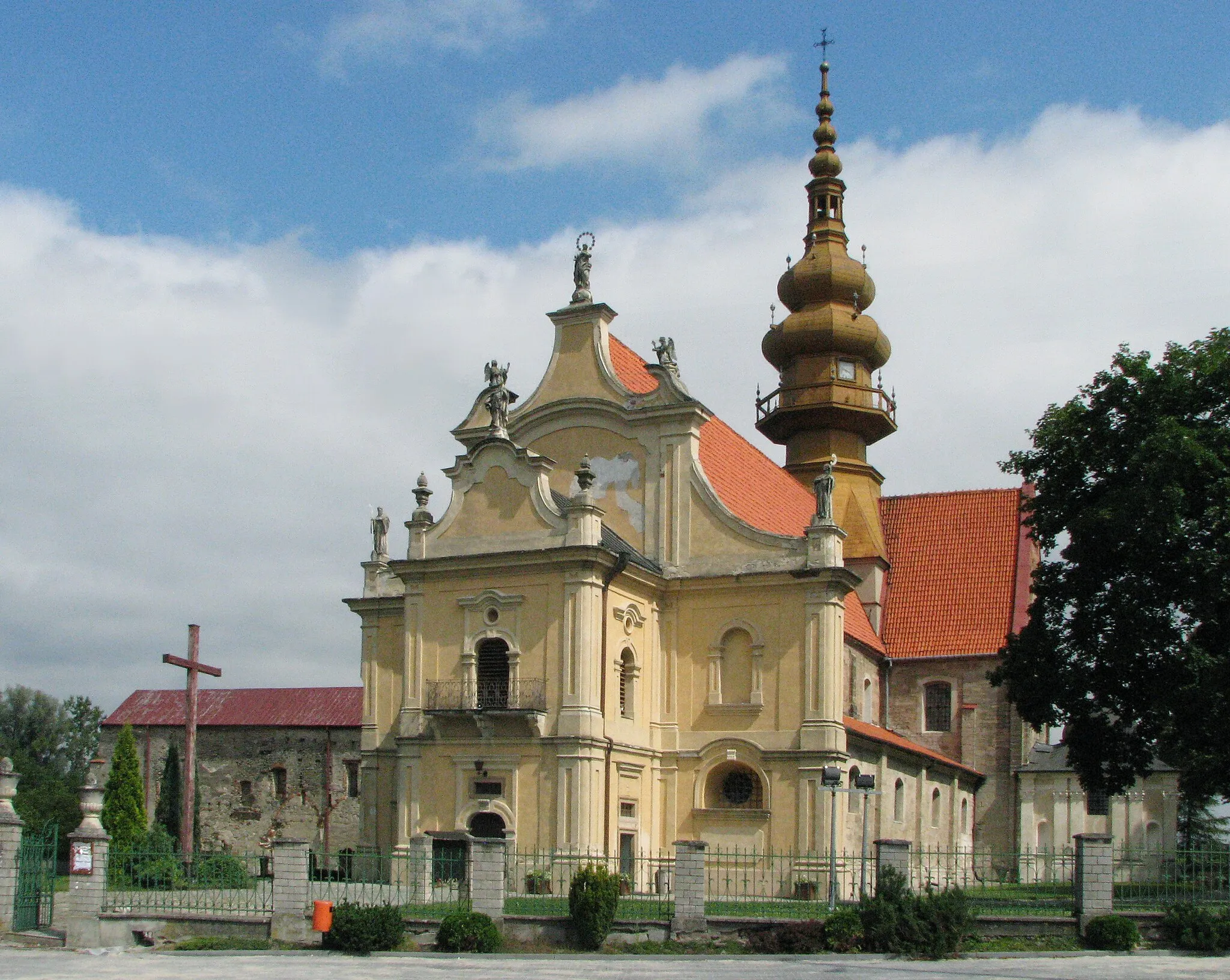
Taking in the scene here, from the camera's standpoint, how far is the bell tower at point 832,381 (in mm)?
44219

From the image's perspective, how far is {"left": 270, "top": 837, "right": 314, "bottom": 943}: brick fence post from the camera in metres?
22.1

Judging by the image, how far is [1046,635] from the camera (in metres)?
29.7

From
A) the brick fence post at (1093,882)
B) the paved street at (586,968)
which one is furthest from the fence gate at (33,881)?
the brick fence post at (1093,882)

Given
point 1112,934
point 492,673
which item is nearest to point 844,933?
point 1112,934

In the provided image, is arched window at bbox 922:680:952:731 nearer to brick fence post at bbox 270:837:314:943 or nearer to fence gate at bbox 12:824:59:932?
brick fence post at bbox 270:837:314:943

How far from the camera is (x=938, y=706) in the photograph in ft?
135

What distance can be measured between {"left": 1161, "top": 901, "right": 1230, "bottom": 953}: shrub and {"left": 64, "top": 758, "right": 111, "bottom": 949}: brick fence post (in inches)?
607

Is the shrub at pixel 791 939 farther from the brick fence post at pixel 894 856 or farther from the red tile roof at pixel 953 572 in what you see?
the red tile roof at pixel 953 572

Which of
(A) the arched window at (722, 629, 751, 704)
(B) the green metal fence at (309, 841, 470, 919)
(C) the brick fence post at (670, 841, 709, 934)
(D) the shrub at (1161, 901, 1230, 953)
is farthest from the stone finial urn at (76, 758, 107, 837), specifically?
(D) the shrub at (1161, 901, 1230, 953)

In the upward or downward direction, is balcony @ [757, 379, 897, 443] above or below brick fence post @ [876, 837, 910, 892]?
above

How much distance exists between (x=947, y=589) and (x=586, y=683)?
654 inches

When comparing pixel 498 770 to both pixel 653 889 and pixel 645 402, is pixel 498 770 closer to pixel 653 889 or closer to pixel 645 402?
pixel 653 889

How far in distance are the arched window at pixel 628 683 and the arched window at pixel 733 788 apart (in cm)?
219

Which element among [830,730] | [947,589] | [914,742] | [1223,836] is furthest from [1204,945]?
[1223,836]
